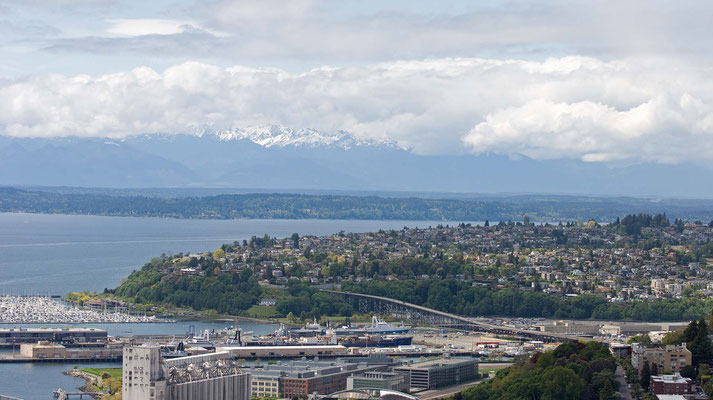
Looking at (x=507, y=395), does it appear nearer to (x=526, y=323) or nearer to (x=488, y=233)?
(x=526, y=323)

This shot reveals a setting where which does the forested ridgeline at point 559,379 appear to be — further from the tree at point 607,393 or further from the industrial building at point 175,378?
the industrial building at point 175,378

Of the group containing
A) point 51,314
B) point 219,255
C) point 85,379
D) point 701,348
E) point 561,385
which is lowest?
point 85,379

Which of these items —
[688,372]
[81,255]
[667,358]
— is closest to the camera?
[688,372]

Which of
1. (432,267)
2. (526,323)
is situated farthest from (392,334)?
(432,267)

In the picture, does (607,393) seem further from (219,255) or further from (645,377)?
(219,255)

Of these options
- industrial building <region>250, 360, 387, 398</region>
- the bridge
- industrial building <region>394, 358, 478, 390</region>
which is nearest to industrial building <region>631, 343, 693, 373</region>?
industrial building <region>394, 358, 478, 390</region>

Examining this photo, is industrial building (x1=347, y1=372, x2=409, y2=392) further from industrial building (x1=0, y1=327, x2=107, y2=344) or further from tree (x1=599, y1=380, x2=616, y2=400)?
industrial building (x1=0, y1=327, x2=107, y2=344)

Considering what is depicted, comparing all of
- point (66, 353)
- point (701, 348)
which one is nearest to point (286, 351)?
point (66, 353)
